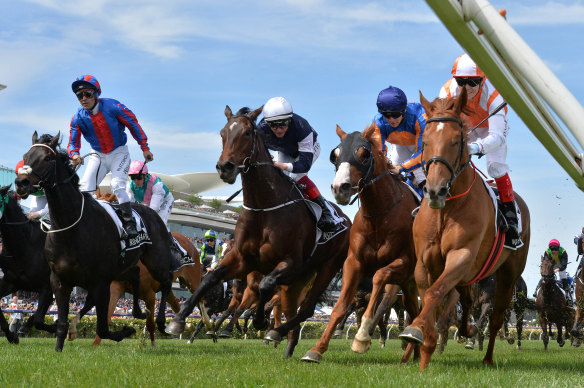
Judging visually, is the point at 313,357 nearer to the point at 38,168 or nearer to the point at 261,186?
the point at 261,186

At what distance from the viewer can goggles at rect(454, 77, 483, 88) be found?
690 cm

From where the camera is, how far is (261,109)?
310 inches

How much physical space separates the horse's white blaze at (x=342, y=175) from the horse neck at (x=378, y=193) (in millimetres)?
488

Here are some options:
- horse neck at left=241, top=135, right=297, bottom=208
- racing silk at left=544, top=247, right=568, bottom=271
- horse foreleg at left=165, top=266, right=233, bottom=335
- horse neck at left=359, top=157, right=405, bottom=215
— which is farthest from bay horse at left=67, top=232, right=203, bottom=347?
racing silk at left=544, top=247, right=568, bottom=271

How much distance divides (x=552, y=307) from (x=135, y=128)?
11.5 meters

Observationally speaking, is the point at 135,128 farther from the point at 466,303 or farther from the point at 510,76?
the point at 510,76

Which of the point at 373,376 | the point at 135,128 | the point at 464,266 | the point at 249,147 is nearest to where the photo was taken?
the point at 373,376

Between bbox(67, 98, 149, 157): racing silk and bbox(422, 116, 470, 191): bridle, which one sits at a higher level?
bbox(67, 98, 149, 157): racing silk

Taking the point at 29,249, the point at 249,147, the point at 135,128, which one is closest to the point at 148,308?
the point at 29,249

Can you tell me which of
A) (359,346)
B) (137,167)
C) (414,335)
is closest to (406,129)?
(359,346)

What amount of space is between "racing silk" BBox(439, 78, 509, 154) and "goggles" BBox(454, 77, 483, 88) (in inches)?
2.5

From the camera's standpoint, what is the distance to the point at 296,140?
856 centimetres

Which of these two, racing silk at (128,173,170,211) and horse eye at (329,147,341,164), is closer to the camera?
Answer: horse eye at (329,147,341,164)

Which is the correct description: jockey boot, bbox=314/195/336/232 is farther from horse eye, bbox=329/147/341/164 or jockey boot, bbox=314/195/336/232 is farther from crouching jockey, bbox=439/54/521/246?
crouching jockey, bbox=439/54/521/246
